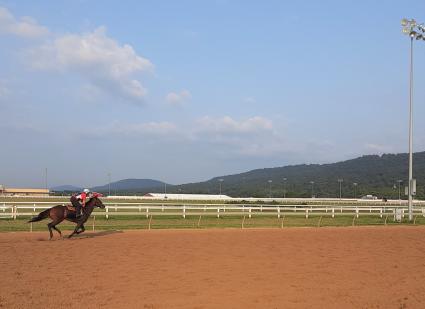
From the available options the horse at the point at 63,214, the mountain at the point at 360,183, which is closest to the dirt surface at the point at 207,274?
the horse at the point at 63,214

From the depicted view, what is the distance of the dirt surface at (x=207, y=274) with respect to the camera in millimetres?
8930

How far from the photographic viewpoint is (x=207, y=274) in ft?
38.0

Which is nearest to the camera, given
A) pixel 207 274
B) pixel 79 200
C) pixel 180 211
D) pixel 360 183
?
pixel 207 274

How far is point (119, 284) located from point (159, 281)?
2.80 ft

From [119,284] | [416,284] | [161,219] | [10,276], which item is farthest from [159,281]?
[161,219]

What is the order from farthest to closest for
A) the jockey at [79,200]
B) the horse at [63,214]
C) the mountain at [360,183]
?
the mountain at [360,183], the jockey at [79,200], the horse at [63,214]

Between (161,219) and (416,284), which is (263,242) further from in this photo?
(161,219)

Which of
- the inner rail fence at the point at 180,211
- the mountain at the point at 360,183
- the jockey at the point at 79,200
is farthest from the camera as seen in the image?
the mountain at the point at 360,183

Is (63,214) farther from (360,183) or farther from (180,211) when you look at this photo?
(360,183)

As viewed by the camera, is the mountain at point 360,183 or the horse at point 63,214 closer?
the horse at point 63,214

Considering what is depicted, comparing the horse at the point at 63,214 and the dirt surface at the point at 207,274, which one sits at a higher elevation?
the horse at the point at 63,214

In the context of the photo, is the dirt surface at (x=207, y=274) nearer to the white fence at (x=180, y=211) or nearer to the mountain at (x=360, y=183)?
the white fence at (x=180, y=211)

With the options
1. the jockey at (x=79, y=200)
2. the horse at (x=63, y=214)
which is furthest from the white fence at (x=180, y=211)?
the horse at (x=63, y=214)

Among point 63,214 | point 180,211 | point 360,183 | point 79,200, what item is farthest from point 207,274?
point 360,183
